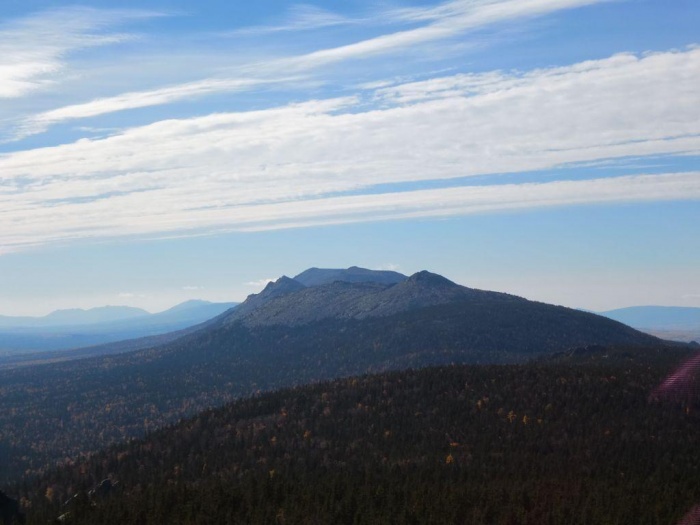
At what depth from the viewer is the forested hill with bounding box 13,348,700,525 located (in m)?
93.6

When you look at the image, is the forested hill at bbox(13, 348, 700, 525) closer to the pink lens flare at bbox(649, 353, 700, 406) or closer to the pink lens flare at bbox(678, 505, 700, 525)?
the pink lens flare at bbox(678, 505, 700, 525)

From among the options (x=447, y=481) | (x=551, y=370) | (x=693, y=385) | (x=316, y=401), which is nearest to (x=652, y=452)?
(x=447, y=481)

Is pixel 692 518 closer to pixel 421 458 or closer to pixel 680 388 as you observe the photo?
pixel 421 458

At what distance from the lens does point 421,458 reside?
12875 centimetres

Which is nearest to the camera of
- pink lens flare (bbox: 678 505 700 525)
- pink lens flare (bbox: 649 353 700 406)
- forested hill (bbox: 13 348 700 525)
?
pink lens flare (bbox: 678 505 700 525)

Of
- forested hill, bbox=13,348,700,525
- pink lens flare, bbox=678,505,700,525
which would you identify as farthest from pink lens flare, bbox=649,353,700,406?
pink lens flare, bbox=678,505,700,525

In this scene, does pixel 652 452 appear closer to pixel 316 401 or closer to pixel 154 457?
pixel 316 401

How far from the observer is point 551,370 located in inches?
6880

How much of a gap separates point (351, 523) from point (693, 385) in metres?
91.6

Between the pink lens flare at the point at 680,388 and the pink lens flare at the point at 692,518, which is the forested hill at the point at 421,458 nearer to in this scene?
the pink lens flare at the point at 692,518

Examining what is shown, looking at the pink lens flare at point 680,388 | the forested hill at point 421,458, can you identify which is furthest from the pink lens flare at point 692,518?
the pink lens flare at point 680,388

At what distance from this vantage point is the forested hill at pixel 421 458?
9356 cm

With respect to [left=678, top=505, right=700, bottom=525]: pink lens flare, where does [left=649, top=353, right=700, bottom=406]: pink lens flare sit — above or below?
above

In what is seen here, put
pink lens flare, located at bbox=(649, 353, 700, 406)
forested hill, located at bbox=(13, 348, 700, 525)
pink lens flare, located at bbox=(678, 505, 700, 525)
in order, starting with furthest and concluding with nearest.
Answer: pink lens flare, located at bbox=(649, 353, 700, 406)
forested hill, located at bbox=(13, 348, 700, 525)
pink lens flare, located at bbox=(678, 505, 700, 525)
